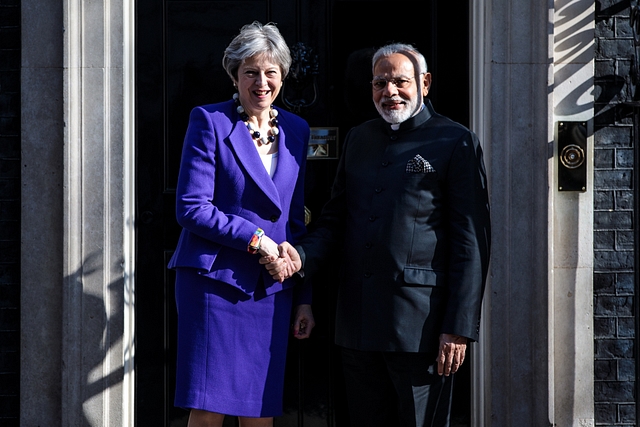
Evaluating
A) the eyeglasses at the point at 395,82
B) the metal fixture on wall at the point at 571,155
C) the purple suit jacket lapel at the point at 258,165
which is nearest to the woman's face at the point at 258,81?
the purple suit jacket lapel at the point at 258,165

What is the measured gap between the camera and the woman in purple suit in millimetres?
3020

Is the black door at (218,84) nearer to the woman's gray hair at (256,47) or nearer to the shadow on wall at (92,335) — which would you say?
the shadow on wall at (92,335)

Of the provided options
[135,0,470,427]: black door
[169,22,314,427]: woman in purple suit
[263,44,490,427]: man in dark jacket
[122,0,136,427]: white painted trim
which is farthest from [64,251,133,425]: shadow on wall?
[263,44,490,427]: man in dark jacket

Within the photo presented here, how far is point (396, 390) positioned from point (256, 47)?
1.41m

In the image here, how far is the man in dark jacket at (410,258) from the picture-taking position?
9.57 feet

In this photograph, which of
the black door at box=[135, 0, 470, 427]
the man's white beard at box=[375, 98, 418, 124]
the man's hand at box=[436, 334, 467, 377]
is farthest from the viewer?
the black door at box=[135, 0, 470, 427]

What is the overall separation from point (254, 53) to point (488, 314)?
1.67 metres

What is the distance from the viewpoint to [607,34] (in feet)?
12.5

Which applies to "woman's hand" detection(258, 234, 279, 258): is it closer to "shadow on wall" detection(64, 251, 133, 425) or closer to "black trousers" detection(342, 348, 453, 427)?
"black trousers" detection(342, 348, 453, 427)

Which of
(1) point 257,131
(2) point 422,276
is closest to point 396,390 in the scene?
(2) point 422,276

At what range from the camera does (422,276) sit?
2939 millimetres

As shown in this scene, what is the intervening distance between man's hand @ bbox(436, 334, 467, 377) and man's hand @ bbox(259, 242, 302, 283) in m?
0.62
